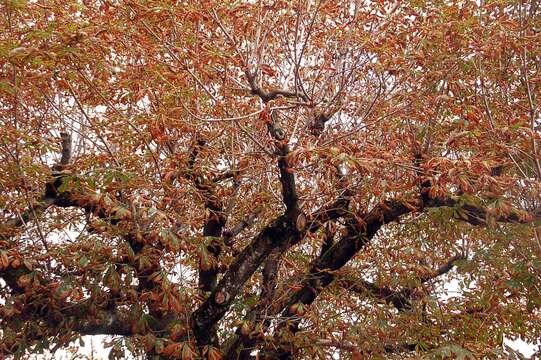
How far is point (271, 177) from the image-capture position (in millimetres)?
7125

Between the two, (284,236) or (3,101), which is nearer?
(284,236)

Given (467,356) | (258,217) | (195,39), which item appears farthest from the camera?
(258,217)

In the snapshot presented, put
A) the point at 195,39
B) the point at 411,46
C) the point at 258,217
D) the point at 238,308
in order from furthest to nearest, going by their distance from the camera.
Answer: the point at 258,217, the point at 238,308, the point at 411,46, the point at 195,39

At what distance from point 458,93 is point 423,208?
4.25 ft

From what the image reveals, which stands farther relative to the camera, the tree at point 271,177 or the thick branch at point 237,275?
the thick branch at point 237,275

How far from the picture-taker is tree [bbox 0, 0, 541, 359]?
16.9 ft

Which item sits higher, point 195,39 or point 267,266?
point 195,39

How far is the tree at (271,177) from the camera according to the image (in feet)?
16.9

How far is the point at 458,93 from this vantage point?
5648mm

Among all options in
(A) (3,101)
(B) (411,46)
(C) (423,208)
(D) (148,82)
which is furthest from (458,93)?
(A) (3,101)

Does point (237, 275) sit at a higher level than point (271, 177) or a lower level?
lower

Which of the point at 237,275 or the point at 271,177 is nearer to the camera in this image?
the point at 237,275

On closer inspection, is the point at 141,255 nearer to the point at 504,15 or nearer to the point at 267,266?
the point at 267,266

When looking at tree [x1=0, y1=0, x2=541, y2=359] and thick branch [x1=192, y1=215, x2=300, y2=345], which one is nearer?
tree [x1=0, y1=0, x2=541, y2=359]
